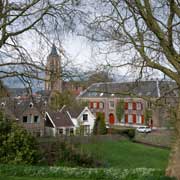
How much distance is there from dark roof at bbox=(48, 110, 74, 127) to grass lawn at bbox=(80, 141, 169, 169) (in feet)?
42.6

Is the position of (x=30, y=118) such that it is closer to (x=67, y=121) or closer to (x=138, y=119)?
(x=67, y=121)

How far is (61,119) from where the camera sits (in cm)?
4781

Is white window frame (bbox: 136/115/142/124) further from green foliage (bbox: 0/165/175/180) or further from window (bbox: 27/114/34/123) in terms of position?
green foliage (bbox: 0/165/175/180)

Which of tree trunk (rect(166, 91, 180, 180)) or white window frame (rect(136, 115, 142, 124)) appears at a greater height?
white window frame (rect(136, 115, 142, 124))

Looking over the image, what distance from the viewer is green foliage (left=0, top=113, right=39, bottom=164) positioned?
1434 centimetres

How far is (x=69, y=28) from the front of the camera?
36.0 feet

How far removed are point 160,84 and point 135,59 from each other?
1511 mm

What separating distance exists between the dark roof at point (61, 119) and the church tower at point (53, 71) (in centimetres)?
3548

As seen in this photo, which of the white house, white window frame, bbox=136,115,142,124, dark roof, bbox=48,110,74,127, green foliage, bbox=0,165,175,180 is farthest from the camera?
white window frame, bbox=136,115,142,124

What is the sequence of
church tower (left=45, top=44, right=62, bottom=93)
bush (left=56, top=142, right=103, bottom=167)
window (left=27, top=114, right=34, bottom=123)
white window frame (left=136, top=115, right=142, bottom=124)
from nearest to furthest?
church tower (left=45, top=44, right=62, bottom=93), bush (left=56, top=142, right=103, bottom=167), window (left=27, top=114, right=34, bottom=123), white window frame (left=136, top=115, right=142, bottom=124)

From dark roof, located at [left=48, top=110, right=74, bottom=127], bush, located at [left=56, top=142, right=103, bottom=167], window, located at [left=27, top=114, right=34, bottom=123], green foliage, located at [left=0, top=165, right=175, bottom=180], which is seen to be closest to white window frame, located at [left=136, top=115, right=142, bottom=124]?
dark roof, located at [left=48, top=110, right=74, bottom=127]

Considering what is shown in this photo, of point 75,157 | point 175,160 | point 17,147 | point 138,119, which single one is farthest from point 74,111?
point 175,160

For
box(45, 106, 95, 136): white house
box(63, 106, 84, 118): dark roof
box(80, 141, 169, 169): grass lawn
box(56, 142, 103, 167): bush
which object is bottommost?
box(80, 141, 169, 169): grass lawn

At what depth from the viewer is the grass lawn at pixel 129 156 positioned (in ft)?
76.6
